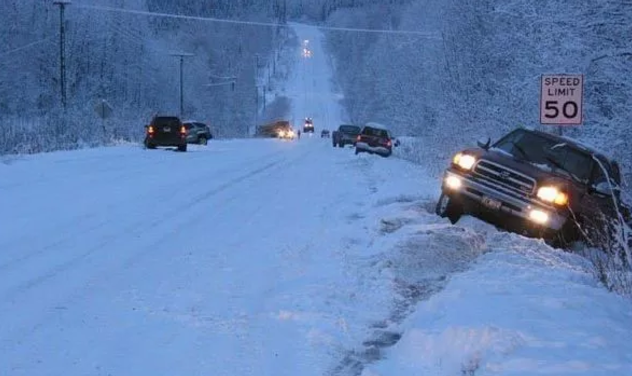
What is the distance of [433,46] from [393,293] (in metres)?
40.7

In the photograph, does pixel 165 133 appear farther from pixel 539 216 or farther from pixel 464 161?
pixel 539 216

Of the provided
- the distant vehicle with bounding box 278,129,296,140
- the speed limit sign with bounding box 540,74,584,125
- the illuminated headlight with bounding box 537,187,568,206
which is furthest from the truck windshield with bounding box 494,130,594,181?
the distant vehicle with bounding box 278,129,296,140

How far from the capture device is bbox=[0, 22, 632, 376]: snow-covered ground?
5.63 metres

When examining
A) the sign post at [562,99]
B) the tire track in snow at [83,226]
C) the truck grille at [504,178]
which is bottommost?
the tire track in snow at [83,226]

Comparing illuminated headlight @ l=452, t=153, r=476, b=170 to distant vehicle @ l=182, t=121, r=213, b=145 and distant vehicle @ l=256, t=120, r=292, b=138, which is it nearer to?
distant vehicle @ l=182, t=121, r=213, b=145

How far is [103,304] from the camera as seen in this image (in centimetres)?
702

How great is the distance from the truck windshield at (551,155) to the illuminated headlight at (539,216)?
1053mm

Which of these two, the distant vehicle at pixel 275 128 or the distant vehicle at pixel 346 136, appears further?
the distant vehicle at pixel 275 128

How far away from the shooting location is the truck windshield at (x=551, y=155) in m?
11.9

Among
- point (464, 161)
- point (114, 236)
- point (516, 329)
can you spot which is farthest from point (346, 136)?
point (516, 329)

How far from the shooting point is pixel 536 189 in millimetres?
11008

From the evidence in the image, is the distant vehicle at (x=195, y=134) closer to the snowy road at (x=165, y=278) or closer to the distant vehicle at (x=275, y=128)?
the distant vehicle at (x=275, y=128)

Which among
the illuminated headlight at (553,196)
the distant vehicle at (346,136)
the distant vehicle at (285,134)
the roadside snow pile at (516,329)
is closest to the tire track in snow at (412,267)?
the roadside snow pile at (516,329)

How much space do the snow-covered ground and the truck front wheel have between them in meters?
0.24
